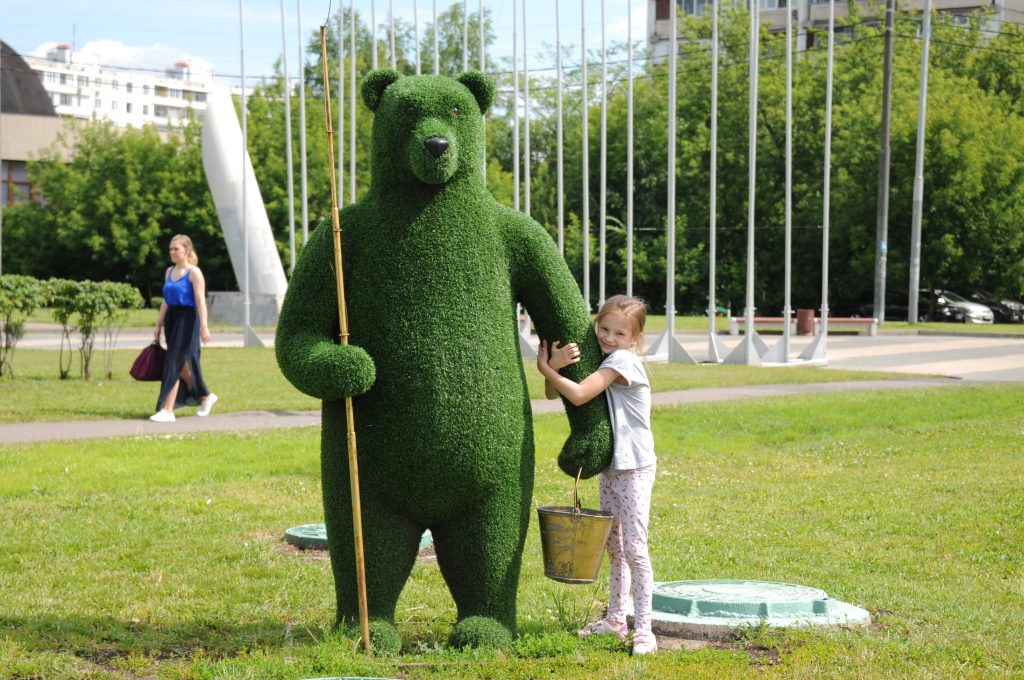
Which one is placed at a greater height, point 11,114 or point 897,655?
point 11,114

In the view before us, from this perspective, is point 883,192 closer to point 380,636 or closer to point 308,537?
point 308,537

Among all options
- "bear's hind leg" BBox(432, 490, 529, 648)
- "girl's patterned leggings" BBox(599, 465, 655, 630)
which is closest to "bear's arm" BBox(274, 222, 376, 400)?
"bear's hind leg" BBox(432, 490, 529, 648)

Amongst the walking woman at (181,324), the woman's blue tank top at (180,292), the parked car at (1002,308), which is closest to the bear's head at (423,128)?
the walking woman at (181,324)

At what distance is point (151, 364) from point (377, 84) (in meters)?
7.05

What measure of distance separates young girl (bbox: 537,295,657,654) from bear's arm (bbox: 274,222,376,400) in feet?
2.60

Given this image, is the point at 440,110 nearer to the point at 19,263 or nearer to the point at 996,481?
the point at 996,481

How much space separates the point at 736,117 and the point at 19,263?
83.9 feet

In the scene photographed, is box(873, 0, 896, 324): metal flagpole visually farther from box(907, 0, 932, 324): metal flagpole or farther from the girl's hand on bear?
the girl's hand on bear

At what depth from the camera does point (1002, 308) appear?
120ft

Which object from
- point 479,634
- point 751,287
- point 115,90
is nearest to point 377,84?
point 479,634

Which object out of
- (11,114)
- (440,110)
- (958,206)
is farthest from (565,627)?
(11,114)

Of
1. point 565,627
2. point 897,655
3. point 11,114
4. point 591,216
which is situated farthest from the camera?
point 11,114

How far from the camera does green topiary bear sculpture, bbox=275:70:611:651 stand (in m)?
4.41

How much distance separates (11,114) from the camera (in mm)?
51375
